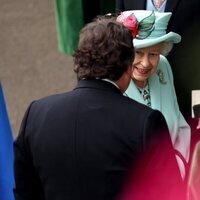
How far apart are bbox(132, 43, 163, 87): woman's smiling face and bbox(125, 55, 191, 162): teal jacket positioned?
0.17ft

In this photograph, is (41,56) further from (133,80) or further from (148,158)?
(148,158)

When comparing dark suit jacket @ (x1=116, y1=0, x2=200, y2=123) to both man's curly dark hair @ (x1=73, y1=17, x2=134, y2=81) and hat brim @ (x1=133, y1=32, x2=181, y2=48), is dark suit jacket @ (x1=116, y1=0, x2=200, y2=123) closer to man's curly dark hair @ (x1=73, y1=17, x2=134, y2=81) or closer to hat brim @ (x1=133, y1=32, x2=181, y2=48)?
hat brim @ (x1=133, y1=32, x2=181, y2=48)

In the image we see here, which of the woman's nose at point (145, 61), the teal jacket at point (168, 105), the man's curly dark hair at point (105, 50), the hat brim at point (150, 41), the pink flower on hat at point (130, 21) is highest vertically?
the man's curly dark hair at point (105, 50)

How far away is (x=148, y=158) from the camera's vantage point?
5.82 feet

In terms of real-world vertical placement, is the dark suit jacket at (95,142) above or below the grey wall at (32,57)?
above

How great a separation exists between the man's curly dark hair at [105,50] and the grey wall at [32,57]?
9.76 ft

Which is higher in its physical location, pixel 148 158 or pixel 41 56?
pixel 148 158

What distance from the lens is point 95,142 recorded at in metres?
1.78

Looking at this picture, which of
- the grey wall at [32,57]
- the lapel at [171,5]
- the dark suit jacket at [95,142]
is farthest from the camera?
the grey wall at [32,57]

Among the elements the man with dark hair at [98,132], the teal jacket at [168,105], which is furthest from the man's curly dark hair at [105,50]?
the teal jacket at [168,105]

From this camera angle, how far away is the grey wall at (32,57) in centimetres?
→ 482

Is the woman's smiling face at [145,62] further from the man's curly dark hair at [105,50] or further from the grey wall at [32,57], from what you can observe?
the grey wall at [32,57]

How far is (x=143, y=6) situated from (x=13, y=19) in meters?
2.18

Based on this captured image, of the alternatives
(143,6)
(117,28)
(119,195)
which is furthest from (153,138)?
(143,6)
